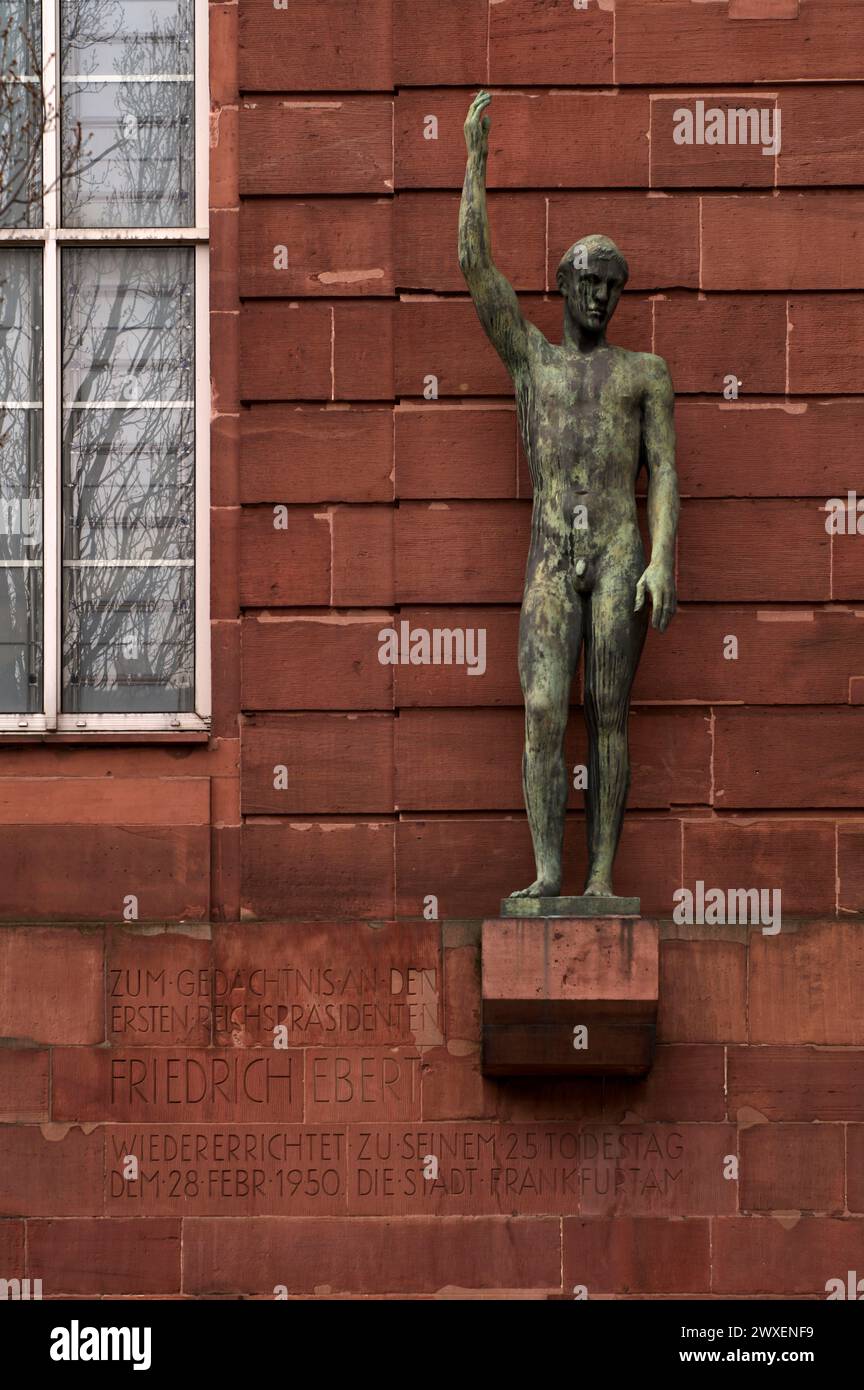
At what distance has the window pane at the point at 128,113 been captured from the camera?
14.1 m

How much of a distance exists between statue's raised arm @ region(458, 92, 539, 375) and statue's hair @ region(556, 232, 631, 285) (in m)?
0.31

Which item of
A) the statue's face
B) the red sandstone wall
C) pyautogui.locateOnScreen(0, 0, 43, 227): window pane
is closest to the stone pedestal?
the red sandstone wall

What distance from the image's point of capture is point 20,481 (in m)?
13.9

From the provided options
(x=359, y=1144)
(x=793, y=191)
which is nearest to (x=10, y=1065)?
(x=359, y=1144)

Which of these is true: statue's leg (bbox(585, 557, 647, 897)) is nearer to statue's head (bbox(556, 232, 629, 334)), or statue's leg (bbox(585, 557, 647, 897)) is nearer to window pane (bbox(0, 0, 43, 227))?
statue's head (bbox(556, 232, 629, 334))

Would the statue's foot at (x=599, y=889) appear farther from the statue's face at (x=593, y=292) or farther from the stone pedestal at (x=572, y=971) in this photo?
the statue's face at (x=593, y=292)

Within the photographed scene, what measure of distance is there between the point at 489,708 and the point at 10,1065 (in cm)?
301

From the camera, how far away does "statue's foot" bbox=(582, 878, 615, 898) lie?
42.0 ft

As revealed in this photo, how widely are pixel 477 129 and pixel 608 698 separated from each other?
2830 millimetres

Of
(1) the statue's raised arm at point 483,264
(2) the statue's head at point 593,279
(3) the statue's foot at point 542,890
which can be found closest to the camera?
(1) the statue's raised arm at point 483,264

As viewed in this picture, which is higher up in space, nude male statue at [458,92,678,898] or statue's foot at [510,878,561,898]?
nude male statue at [458,92,678,898]

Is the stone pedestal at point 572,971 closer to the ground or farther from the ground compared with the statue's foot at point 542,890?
closer to the ground

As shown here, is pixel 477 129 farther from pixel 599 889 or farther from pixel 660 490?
pixel 599 889

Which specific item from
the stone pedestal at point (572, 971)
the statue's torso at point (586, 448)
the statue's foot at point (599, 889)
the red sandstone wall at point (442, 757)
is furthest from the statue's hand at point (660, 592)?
the stone pedestal at point (572, 971)
